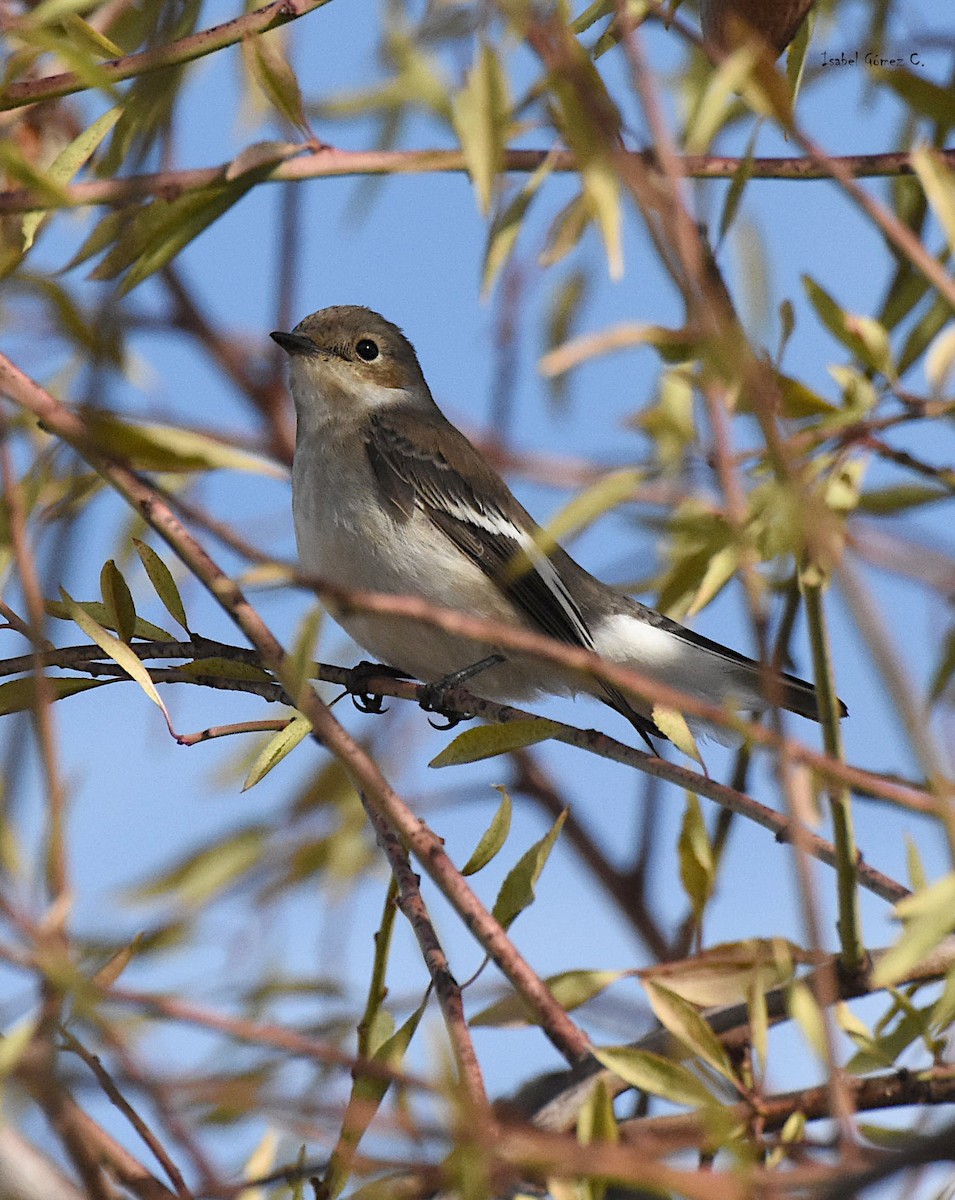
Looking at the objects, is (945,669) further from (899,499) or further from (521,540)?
(521,540)

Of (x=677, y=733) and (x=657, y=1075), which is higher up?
(x=677, y=733)

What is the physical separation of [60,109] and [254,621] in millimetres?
2272

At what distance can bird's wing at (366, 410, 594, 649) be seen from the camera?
145 inches

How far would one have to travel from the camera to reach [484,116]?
60.8 inches

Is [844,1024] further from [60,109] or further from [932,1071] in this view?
[60,109]

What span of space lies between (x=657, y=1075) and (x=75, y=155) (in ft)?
4.78

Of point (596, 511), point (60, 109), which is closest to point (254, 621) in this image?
point (596, 511)

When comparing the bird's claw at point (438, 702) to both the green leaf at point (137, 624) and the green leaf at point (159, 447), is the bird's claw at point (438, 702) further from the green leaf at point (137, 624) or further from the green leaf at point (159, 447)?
the green leaf at point (159, 447)

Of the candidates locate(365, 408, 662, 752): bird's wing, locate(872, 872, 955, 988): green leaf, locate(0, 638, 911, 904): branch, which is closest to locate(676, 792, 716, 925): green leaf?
locate(0, 638, 911, 904): branch

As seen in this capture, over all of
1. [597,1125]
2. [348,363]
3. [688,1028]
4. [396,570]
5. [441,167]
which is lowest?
[597,1125]

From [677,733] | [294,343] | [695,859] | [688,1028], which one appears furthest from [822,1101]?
[294,343]

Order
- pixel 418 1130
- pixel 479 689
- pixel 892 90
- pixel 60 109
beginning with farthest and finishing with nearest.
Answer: pixel 479 689 < pixel 60 109 < pixel 892 90 < pixel 418 1130

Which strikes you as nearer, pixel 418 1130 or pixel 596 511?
pixel 418 1130

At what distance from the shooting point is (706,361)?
1.21 meters
